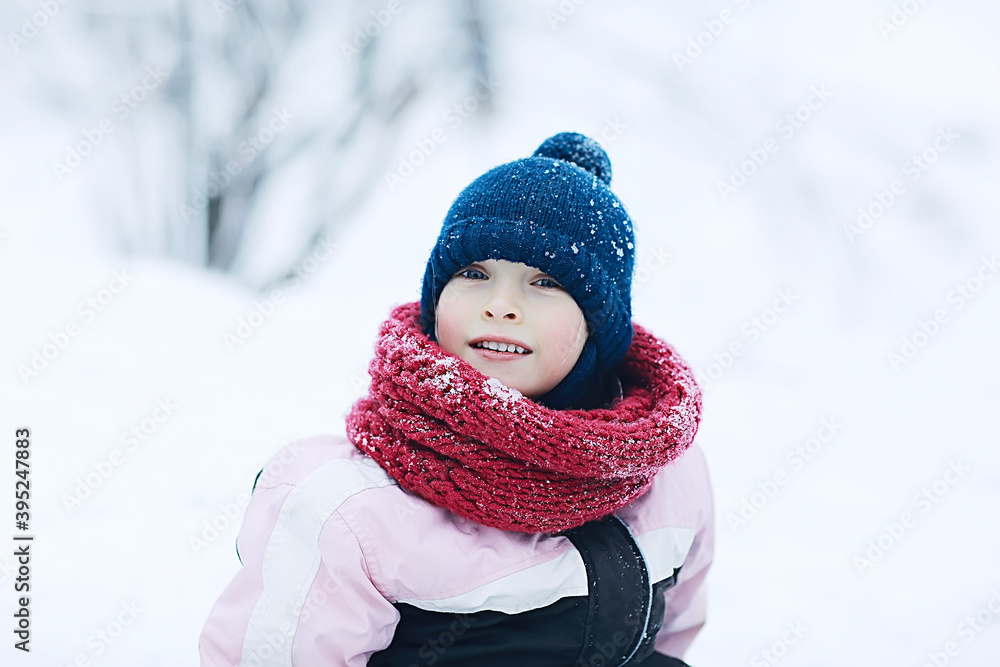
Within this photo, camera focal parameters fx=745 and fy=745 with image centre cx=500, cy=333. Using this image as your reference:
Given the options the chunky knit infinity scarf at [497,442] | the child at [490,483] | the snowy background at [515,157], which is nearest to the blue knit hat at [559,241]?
the child at [490,483]

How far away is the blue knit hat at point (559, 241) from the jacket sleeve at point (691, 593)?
29cm

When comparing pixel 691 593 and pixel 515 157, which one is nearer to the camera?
pixel 691 593

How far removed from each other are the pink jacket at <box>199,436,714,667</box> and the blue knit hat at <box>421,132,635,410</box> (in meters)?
0.22

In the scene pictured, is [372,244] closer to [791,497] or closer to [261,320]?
[261,320]

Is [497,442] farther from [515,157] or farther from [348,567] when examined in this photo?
[515,157]

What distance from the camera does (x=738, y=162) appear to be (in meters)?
3.57

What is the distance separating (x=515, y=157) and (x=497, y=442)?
277cm

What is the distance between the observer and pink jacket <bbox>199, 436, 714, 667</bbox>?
78cm

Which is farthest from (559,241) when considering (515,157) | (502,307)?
(515,157)

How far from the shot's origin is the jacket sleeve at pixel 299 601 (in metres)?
0.77

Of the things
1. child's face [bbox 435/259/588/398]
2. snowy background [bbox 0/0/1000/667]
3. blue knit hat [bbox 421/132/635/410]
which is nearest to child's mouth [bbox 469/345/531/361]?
child's face [bbox 435/259/588/398]

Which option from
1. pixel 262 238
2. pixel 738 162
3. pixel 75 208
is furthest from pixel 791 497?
pixel 75 208

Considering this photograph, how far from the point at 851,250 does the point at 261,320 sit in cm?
260

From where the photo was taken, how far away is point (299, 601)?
776mm
